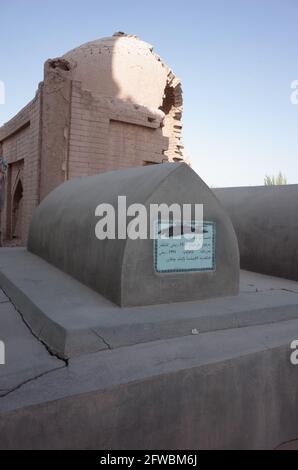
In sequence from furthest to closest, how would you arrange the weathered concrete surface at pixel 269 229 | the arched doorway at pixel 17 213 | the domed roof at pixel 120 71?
the domed roof at pixel 120 71 → the arched doorway at pixel 17 213 → the weathered concrete surface at pixel 269 229

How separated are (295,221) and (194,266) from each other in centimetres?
190

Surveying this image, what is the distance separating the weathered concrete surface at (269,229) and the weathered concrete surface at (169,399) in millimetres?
1882

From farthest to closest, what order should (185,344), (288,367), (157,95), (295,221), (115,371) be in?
(157,95)
(295,221)
(288,367)
(185,344)
(115,371)

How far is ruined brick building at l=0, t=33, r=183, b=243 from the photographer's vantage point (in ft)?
23.2

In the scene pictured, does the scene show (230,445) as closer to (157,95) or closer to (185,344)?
(185,344)

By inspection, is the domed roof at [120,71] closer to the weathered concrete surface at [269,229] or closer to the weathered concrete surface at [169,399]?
the weathered concrete surface at [269,229]

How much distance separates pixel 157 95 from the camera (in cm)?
1155

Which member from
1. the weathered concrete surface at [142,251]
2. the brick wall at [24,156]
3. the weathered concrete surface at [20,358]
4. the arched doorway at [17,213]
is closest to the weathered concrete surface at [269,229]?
the weathered concrete surface at [142,251]

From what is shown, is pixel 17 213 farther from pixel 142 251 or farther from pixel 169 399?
pixel 169 399

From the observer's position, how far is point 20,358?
1967 mm

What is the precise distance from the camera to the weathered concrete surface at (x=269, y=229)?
13.8 feet

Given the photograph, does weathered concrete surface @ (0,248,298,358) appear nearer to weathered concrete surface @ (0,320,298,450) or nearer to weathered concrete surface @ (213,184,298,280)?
weathered concrete surface @ (0,320,298,450)

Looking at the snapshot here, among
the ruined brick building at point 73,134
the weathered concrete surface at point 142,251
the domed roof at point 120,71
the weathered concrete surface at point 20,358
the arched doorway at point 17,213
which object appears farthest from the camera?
the domed roof at point 120,71
